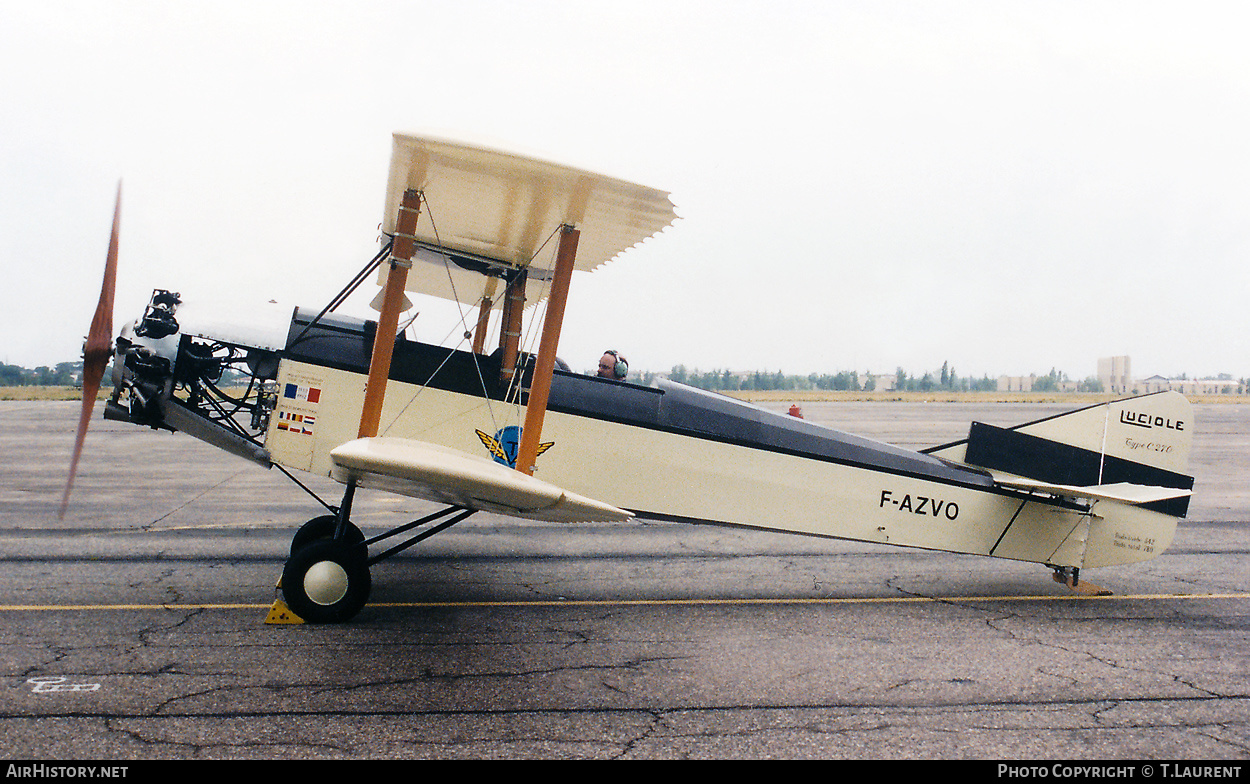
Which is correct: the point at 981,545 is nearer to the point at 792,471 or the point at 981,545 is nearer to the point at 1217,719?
the point at 792,471

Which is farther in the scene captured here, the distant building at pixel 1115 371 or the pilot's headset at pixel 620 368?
the distant building at pixel 1115 371

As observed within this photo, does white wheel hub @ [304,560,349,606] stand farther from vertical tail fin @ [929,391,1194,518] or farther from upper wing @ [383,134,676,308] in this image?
vertical tail fin @ [929,391,1194,518]

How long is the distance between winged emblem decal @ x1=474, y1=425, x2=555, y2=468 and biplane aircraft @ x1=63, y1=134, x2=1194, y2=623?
0.5 inches

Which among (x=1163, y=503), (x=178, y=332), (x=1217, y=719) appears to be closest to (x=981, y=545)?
(x=1163, y=503)

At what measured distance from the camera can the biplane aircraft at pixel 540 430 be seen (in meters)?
5.37

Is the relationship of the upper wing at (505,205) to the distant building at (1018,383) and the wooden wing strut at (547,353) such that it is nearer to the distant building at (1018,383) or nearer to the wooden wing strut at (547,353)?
the wooden wing strut at (547,353)

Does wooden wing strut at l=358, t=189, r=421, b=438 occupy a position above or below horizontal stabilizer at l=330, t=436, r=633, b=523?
above

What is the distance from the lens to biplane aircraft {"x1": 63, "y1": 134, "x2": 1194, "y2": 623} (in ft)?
17.6

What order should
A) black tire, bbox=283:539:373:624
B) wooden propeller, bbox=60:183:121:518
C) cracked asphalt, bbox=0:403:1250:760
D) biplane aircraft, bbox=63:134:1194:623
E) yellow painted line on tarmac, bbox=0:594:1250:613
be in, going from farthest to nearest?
yellow painted line on tarmac, bbox=0:594:1250:613
wooden propeller, bbox=60:183:121:518
black tire, bbox=283:539:373:624
biplane aircraft, bbox=63:134:1194:623
cracked asphalt, bbox=0:403:1250:760

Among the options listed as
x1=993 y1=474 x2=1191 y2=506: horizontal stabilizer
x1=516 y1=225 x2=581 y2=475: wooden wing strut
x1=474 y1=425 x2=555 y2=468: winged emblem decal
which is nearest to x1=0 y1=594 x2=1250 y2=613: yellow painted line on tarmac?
x1=993 y1=474 x2=1191 y2=506: horizontal stabilizer

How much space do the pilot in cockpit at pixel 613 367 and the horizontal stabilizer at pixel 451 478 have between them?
1.52 metres

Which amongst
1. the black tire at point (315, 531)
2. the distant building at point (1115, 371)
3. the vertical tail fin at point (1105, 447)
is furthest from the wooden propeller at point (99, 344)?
the distant building at point (1115, 371)

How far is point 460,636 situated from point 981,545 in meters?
4.69

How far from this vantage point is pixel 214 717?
4004 mm
